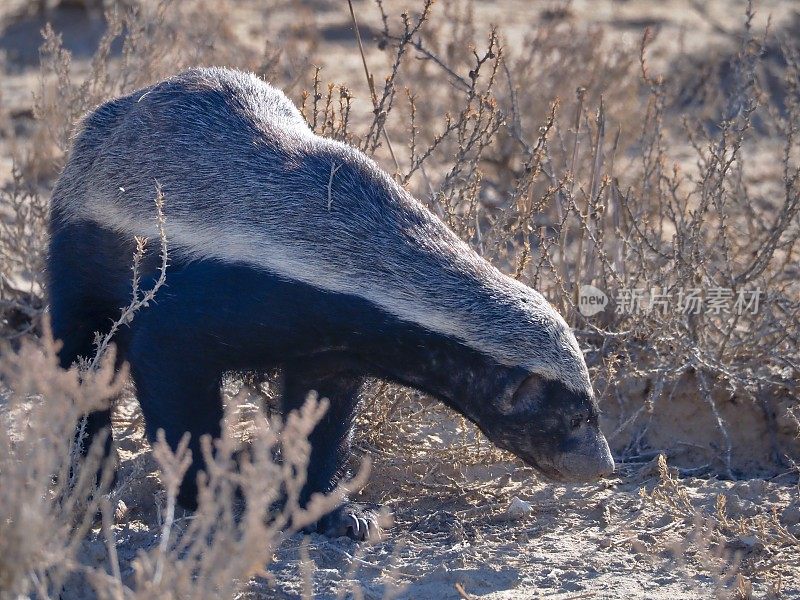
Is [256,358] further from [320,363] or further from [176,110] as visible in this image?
[176,110]

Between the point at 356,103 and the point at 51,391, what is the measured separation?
766 cm

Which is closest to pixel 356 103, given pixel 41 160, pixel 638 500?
pixel 41 160

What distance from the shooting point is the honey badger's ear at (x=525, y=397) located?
4.07 metres

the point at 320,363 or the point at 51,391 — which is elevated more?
the point at 51,391

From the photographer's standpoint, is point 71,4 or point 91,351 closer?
point 91,351

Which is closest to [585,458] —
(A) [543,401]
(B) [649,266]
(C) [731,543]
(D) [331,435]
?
(A) [543,401]

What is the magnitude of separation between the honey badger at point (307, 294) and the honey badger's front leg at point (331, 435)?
0.01 metres

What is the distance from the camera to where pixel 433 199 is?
16.8 feet

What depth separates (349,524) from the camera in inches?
182

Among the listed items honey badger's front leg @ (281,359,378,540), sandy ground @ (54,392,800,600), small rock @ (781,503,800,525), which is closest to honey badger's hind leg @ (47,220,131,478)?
sandy ground @ (54,392,800,600)

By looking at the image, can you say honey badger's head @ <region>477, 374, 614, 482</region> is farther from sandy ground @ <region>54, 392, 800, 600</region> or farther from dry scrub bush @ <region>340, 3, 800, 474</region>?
dry scrub bush @ <region>340, 3, 800, 474</region>

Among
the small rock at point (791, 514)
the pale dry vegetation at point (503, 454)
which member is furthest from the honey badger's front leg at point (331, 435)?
the small rock at point (791, 514)

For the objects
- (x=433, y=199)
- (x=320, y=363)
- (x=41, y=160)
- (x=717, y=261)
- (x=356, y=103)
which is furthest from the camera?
(x=356, y=103)

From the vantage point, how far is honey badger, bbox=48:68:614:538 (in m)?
4.04
